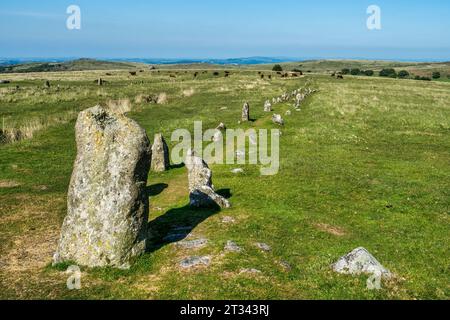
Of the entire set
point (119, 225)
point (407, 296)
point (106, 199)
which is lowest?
point (407, 296)

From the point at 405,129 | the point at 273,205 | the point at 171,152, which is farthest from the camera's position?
the point at 405,129

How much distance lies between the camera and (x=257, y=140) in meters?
39.6

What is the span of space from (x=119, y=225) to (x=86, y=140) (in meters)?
3.23

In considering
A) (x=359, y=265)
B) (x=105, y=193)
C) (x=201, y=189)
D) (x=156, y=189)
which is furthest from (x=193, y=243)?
(x=156, y=189)

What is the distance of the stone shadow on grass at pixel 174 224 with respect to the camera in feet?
57.3

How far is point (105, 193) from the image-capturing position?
14.9 m

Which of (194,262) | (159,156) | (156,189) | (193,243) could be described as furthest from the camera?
(159,156)

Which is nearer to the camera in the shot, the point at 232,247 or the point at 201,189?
the point at 232,247

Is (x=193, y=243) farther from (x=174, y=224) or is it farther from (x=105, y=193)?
(x=105, y=193)

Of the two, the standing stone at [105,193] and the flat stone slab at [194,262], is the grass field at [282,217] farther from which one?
the standing stone at [105,193]

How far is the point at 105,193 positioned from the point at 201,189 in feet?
26.8

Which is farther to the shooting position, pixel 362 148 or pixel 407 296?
pixel 362 148
